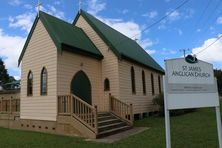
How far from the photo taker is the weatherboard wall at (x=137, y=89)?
16906 millimetres

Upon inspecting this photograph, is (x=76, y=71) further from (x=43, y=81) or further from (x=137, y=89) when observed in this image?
(x=137, y=89)

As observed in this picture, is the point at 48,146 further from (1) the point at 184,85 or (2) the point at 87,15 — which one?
(2) the point at 87,15

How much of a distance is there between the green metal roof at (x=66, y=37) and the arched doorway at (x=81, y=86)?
142cm

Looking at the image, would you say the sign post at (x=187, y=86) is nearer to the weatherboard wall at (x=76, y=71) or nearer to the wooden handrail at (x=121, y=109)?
the wooden handrail at (x=121, y=109)

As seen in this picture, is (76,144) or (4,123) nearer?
(76,144)

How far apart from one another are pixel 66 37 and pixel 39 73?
2.55 meters

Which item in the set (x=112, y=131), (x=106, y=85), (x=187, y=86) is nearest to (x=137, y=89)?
(x=106, y=85)

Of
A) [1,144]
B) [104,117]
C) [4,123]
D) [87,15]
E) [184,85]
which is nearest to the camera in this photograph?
[184,85]

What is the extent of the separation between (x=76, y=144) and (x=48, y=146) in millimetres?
1040

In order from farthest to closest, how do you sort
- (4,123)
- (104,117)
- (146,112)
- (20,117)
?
(146,112) → (4,123) → (20,117) → (104,117)

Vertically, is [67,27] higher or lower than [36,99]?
higher

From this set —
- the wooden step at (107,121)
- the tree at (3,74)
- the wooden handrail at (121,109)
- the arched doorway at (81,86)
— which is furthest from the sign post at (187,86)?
the tree at (3,74)

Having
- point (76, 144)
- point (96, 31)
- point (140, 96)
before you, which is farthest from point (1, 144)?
point (140, 96)

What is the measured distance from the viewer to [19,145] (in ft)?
31.9
